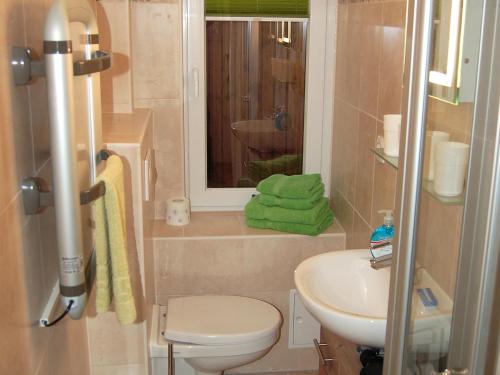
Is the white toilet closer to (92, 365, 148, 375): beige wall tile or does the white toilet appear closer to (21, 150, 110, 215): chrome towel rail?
(92, 365, 148, 375): beige wall tile

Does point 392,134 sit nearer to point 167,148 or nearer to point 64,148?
point 64,148

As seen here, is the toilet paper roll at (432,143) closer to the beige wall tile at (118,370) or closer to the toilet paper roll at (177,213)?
the beige wall tile at (118,370)

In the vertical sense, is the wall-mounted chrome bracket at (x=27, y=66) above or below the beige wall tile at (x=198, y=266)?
above

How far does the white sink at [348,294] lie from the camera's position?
1.57m

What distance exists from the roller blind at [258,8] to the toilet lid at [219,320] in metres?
1.30

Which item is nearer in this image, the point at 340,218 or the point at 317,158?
the point at 340,218

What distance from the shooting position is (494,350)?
2.79ft

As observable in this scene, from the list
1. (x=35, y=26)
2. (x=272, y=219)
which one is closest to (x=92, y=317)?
(x=272, y=219)

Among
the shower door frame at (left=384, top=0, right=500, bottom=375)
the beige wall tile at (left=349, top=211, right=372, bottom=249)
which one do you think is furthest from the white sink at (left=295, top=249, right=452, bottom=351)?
the shower door frame at (left=384, top=0, right=500, bottom=375)

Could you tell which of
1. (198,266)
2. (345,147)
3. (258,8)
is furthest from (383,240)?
(258,8)

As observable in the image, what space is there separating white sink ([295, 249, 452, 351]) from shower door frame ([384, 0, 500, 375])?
0.59m

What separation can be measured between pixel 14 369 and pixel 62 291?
0.61 ft

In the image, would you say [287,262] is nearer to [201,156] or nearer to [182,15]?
[201,156]

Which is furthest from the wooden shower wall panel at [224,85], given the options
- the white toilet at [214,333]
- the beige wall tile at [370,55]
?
the white toilet at [214,333]
